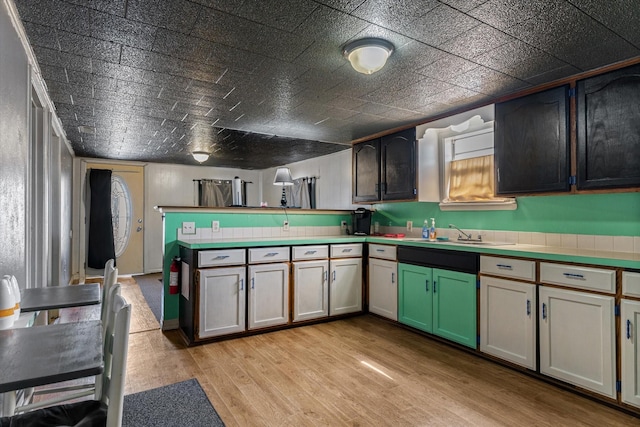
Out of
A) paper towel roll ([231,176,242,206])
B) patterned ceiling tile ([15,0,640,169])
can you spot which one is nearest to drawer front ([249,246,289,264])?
patterned ceiling tile ([15,0,640,169])

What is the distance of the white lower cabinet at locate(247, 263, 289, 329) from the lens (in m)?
3.40

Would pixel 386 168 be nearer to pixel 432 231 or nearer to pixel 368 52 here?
pixel 432 231

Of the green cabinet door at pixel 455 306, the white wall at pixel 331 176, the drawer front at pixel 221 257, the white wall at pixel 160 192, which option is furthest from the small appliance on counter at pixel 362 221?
the white wall at pixel 160 192

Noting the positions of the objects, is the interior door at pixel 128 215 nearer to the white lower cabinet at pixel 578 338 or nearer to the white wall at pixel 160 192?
Answer: the white wall at pixel 160 192

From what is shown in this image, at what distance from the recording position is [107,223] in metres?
6.81

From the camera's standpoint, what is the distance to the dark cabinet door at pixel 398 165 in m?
3.95

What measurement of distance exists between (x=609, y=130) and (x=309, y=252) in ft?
8.64

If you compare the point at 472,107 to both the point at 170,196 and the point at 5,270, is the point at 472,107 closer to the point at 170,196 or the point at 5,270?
the point at 5,270

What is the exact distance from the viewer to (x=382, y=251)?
12.7 feet

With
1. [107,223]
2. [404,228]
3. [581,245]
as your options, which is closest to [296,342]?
[404,228]

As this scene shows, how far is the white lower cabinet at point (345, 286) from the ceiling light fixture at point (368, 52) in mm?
2169

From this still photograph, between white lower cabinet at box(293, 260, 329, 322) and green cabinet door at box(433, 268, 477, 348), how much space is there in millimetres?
1147

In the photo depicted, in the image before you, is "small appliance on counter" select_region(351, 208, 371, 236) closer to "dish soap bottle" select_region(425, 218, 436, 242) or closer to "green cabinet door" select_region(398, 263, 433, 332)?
"dish soap bottle" select_region(425, 218, 436, 242)

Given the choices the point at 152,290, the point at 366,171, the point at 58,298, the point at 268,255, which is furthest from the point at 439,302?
the point at 152,290
